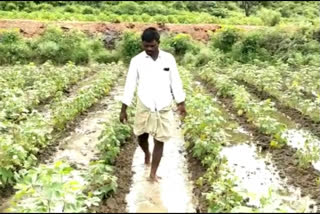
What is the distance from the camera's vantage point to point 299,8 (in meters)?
42.3

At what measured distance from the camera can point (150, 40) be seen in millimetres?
6574

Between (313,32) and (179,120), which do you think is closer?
(179,120)

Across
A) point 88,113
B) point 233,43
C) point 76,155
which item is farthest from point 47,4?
point 76,155

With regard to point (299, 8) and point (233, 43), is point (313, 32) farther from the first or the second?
point (299, 8)

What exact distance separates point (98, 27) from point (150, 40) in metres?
20.1

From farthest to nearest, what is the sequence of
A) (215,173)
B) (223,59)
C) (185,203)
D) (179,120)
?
1. (223,59)
2. (179,120)
3. (215,173)
4. (185,203)

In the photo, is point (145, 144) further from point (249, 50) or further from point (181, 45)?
point (181, 45)

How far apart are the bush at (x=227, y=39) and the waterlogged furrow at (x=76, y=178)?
1430 centimetres

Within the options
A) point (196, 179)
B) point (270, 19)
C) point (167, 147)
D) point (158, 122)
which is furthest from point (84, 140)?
point (270, 19)

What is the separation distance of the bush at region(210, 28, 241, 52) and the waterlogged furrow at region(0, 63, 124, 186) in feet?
41.5

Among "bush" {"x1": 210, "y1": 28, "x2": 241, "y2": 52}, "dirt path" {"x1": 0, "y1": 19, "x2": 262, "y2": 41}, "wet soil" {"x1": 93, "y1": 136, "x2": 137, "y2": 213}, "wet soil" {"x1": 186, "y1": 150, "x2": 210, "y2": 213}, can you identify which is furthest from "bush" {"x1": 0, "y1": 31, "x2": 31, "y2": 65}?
"wet soil" {"x1": 186, "y1": 150, "x2": 210, "y2": 213}

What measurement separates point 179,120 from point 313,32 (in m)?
15.0

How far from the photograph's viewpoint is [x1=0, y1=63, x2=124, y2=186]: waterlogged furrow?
7172mm

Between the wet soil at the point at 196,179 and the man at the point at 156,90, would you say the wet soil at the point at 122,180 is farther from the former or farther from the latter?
the wet soil at the point at 196,179
